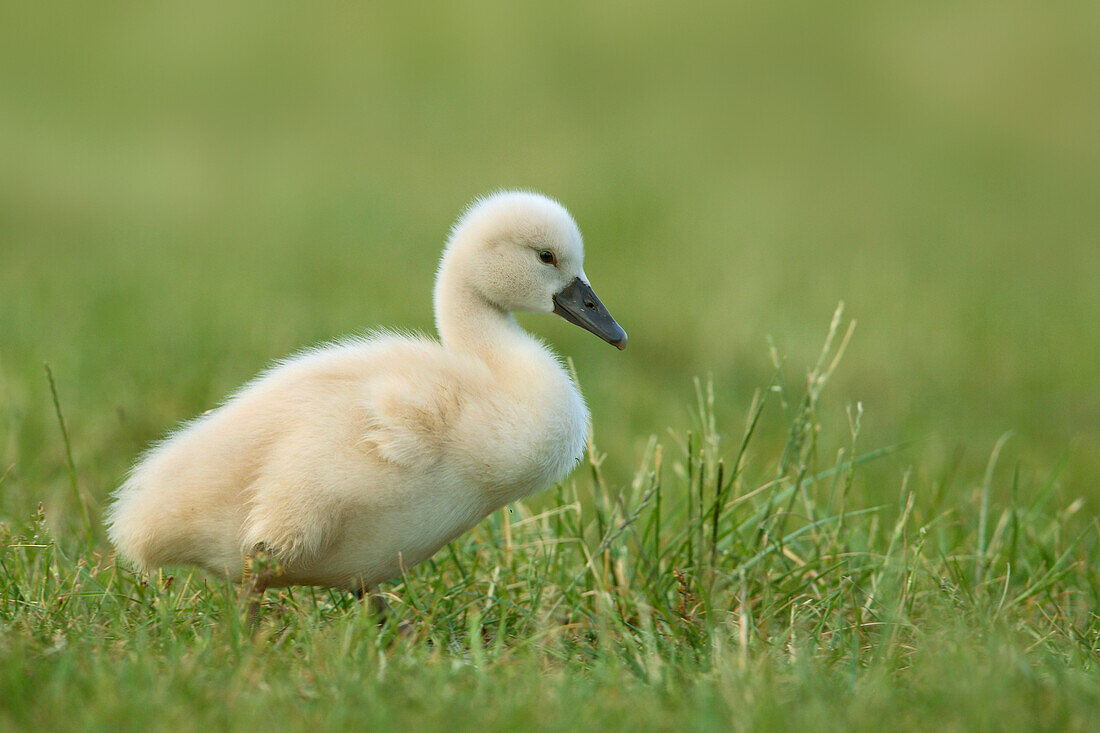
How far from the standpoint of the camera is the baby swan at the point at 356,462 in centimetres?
354

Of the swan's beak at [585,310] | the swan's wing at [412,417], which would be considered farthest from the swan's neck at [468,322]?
the swan's wing at [412,417]

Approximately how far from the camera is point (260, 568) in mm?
3475

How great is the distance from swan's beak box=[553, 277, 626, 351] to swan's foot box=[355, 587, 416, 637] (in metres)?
1.07

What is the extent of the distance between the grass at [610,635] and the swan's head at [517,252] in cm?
74

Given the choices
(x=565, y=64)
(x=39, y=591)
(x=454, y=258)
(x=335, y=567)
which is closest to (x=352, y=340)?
(x=454, y=258)

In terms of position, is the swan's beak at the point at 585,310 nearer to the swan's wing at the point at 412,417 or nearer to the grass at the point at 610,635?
the grass at the point at 610,635

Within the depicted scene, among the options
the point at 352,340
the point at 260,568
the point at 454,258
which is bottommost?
the point at 260,568

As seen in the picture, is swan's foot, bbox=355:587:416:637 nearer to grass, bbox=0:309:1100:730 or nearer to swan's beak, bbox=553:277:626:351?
grass, bbox=0:309:1100:730

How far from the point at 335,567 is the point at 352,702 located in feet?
2.34

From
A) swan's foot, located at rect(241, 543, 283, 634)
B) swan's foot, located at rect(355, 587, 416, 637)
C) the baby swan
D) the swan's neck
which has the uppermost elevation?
the swan's neck

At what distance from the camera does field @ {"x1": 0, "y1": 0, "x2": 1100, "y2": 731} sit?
3219mm

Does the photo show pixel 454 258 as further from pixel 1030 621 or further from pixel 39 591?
pixel 1030 621

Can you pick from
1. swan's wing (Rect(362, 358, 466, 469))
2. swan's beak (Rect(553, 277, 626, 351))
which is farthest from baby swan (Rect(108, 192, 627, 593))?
swan's beak (Rect(553, 277, 626, 351))

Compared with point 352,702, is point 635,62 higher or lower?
higher
